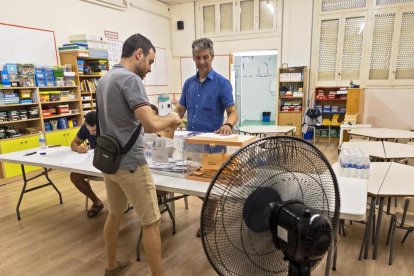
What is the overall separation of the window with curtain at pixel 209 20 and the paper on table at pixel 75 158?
585cm

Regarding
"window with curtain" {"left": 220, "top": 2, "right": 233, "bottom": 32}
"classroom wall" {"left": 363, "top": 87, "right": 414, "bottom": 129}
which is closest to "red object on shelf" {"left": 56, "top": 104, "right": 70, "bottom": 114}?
"window with curtain" {"left": 220, "top": 2, "right": 233, "bottom": 32}

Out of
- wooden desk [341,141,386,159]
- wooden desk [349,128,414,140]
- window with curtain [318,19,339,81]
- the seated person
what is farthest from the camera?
window with curtain [318,19,339,81]

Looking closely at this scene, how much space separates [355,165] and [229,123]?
3.09 ft

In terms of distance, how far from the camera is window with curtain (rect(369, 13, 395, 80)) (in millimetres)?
5992

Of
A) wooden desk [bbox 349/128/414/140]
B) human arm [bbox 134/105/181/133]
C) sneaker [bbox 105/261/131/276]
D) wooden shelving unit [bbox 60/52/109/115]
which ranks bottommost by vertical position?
sneaker [bbox 105/261/131/276]

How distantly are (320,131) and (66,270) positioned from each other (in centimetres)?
607

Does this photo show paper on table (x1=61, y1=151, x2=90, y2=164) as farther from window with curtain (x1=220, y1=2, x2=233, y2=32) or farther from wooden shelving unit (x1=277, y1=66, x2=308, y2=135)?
window with curtain (x1=220, y1=2, x2=233, y2=32)

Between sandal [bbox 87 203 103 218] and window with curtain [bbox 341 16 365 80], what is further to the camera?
window with curtain [bbox 341 16 365 80]

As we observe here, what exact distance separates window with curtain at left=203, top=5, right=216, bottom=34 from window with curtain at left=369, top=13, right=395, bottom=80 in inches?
147

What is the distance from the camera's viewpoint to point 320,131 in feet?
22.3

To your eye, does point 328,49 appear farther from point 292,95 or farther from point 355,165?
point 355,165

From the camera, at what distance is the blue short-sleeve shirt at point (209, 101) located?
2.41 metres

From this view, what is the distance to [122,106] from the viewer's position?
1503 millimetres

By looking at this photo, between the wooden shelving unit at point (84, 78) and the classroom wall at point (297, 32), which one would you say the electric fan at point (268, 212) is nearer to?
the wooden shelving unit at point (84, 78)
